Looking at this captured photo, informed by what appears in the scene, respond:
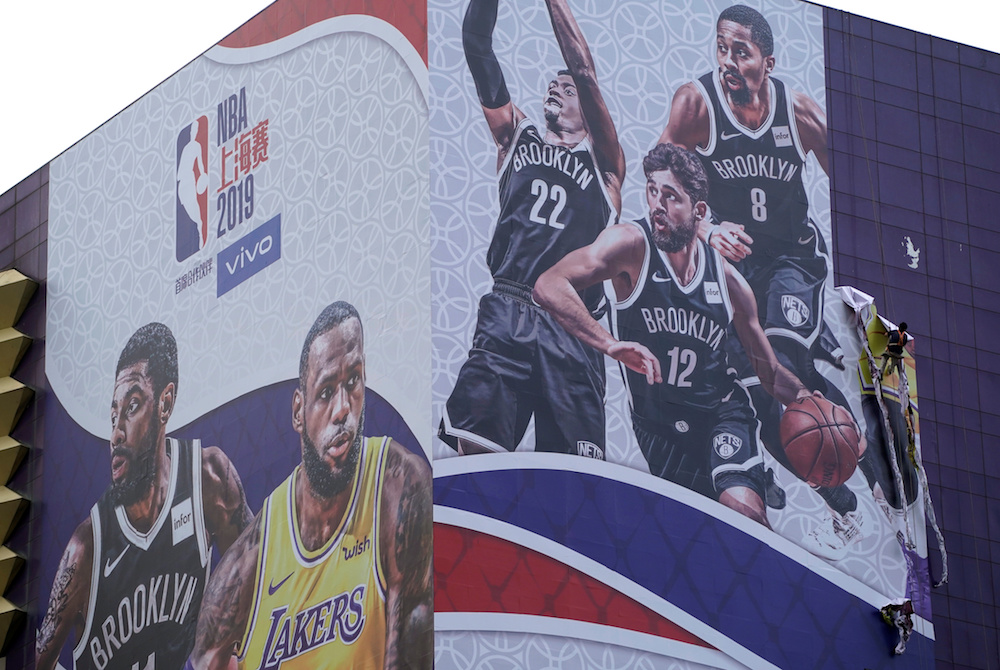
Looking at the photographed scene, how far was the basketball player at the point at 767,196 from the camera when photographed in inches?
1382

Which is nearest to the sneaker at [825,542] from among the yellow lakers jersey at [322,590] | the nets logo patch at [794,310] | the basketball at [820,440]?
the basketball at [820,440]

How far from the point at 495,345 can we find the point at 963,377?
10380 millimetres

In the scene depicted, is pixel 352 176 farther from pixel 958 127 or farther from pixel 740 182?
pixel 958 127

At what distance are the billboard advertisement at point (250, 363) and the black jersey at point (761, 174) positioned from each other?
5756 mm

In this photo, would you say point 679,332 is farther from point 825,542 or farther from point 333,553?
point 333,553

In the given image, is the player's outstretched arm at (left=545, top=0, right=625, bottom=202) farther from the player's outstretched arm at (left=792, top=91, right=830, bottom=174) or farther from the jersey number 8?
the player's outstretched arm at (left=792, top=91, right=830, bottom=174)

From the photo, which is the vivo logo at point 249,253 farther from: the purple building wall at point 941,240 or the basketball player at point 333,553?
the purple building wall at point 941,240

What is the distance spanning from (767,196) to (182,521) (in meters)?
12.2

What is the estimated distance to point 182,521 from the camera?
122ft

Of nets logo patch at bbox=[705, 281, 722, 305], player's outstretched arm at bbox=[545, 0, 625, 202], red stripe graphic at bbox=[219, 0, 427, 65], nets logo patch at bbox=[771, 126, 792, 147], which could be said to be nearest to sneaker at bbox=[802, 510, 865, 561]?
nets logo patch at bbox=[705, 281, 722, 305]

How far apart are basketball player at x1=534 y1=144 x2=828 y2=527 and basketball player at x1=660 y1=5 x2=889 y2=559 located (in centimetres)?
34

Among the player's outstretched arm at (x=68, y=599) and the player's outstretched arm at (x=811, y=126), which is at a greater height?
the player's outstretched arm at (x=811, y=126)

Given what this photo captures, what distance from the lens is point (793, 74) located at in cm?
3731

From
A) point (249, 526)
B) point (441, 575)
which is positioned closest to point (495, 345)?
point (441, 575)
